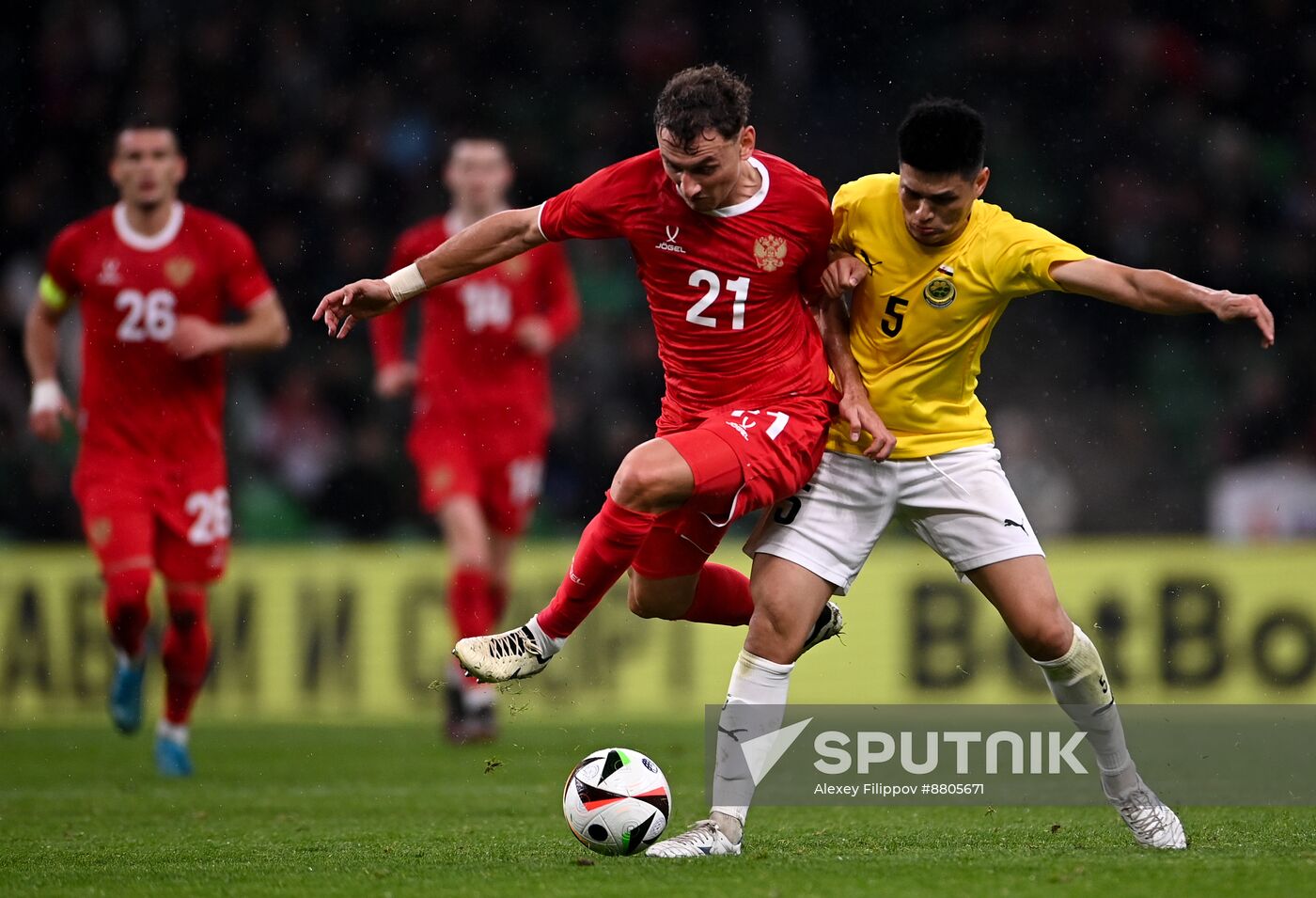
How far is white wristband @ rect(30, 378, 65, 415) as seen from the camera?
27.7 ft

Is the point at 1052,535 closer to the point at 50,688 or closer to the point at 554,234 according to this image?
the point at 50,688

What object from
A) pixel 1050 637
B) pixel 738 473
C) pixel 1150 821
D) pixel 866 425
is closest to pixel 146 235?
pixel 738 473

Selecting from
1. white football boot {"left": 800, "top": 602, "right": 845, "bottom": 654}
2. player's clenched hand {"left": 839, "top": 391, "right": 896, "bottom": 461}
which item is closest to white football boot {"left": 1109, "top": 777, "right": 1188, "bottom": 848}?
white football boot {"left": 800, "top": 602, "right": 845, "bottom": 654}

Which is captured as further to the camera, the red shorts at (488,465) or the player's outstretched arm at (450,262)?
the red shorts at (488,465)

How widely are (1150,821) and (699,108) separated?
103 inches

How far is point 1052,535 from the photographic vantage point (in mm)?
12867

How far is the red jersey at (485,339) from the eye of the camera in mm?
10211

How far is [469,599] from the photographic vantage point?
975 centimetres

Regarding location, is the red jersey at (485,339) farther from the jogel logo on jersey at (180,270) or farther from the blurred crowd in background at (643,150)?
the blurred crowd in background at (643,150)

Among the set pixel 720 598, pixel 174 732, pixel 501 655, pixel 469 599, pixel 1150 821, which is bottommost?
pixel 174 732

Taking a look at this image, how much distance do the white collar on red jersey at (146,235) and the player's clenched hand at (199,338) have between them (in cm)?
48
